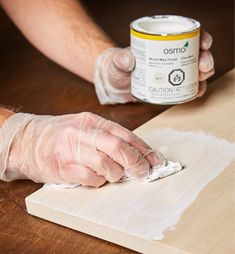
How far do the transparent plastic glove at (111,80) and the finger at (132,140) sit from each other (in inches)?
12.8

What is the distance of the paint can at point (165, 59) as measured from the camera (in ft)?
3.98

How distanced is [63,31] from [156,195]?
27.3 inches

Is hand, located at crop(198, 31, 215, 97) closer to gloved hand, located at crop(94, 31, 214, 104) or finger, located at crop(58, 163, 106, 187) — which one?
gloved hand, located at crop(94, 31, 214, 104)

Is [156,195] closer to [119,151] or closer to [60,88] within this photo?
[119,151]

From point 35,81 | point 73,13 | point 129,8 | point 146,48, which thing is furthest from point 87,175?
point 129,8

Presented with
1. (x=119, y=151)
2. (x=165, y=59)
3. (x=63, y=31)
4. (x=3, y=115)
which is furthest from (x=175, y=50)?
(x=63, y=31)

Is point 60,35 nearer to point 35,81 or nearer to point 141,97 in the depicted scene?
point 35,81

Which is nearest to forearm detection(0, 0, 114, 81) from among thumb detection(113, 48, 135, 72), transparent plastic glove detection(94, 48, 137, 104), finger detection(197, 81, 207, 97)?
transparent plastic glove detection(94, 48, 137, 104)

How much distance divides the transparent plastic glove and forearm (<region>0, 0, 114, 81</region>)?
0.13ft

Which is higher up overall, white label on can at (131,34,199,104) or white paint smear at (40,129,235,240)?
white label on can at (131,34,199,104)

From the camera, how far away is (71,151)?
1096 millimetres

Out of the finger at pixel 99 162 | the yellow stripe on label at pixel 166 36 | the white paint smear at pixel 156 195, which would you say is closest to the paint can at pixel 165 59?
the yellow stripe on label at pixel 166 36

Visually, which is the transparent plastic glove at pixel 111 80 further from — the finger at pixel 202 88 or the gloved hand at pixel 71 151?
the gloved hand at pixel 71 151

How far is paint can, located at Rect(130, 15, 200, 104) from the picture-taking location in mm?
1212
